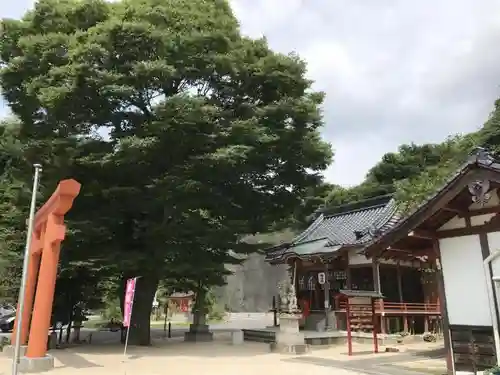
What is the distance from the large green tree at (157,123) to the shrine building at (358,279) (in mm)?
5616

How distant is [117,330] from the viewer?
100ft

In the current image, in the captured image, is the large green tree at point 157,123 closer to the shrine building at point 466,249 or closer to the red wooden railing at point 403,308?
the red wooden railing at point 403,308

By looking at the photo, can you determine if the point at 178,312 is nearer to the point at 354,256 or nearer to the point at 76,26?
the point at 354,256

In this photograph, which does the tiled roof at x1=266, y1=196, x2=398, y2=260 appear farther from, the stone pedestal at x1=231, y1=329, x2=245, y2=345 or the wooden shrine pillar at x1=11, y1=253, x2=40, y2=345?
the wooden shrine pillar at x1=11, y1=253, x2=40, y2=345

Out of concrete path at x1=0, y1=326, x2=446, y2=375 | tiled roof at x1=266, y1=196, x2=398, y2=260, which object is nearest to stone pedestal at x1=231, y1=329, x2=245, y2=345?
concrete path at x1=0, y1=326, x2=446, y2=375

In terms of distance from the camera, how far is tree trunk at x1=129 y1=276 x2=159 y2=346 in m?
19.3

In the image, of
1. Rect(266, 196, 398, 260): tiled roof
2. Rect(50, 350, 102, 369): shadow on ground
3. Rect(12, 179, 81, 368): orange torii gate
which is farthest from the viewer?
Rect(266, 196, 398, 260): tiled roof

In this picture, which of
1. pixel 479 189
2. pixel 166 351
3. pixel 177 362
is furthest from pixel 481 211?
pixel 166 351

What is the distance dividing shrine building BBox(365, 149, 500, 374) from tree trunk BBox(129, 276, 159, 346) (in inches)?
464

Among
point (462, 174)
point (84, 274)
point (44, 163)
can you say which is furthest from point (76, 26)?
point (462, 174)

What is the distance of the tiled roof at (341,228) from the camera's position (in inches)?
950

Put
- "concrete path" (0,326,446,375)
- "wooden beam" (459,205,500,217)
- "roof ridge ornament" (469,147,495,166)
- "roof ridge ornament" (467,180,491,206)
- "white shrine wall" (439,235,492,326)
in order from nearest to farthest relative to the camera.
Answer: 1. "roof ridge ornament" (469,147,495,166)
2. "roof ridge ornament" (467,180,491,206)
3. "wooden beam" (459,205,500,217)
4. "white shrine wall" (439,235,492,326)
5. "concrete path" (0,326,446,375)

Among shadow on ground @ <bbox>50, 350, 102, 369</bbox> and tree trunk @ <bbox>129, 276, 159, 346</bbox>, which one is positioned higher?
tree trunk @ <bbox>129, 276, 159, 346</bbox>

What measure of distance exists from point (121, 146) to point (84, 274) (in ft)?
24.6
